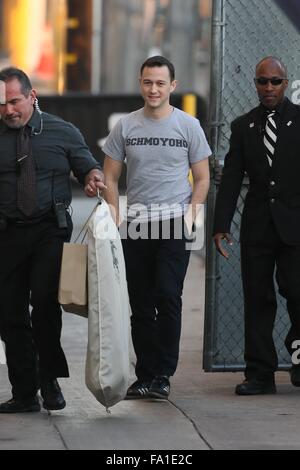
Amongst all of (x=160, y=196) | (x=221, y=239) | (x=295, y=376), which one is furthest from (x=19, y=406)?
(x=295, y=376)

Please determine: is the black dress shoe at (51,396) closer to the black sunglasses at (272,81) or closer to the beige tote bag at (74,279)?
the beige tote bag at (74,279)

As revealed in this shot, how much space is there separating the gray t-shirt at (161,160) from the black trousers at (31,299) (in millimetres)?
618

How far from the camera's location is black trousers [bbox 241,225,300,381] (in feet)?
27.0

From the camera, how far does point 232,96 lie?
8758 millimetres

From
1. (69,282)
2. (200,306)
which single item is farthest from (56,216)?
(200,306)

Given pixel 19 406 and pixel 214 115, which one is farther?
pixel 214 115

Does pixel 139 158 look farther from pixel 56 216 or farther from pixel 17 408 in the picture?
pixel 17 408

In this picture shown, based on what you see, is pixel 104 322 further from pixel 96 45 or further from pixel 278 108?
pixel 96 45

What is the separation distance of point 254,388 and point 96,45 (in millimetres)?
24666

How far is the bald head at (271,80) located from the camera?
8.09 meters

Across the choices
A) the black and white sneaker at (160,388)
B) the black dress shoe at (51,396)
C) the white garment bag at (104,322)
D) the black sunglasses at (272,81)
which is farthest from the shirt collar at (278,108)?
the black dress shoe at (51,396)

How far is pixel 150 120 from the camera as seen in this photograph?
26.6ft
